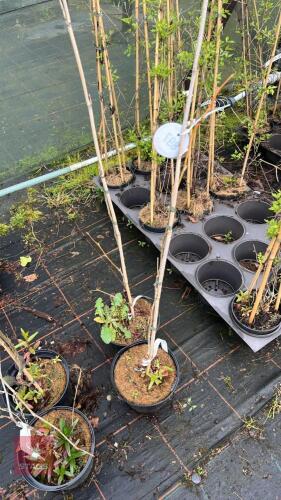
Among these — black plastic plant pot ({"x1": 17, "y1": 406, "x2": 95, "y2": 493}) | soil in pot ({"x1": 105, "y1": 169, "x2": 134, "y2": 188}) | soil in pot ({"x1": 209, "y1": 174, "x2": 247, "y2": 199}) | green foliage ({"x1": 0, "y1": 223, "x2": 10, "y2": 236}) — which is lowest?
black plastic plant pot ({"x1": 17, "y1": 406, "x2": 95, "y2": 493})

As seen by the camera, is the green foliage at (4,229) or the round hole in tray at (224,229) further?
the green foliage at (4,229)

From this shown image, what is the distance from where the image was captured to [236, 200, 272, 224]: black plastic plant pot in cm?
292

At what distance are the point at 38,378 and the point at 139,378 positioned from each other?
1.76 feet

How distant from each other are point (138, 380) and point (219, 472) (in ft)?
1.93

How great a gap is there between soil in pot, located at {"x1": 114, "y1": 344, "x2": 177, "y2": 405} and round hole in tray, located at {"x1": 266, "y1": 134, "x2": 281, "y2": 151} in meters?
2.28

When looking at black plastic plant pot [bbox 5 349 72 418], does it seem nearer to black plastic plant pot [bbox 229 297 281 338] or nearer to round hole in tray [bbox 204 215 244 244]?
black plastic plant pot [bbox 229 297 281 338]

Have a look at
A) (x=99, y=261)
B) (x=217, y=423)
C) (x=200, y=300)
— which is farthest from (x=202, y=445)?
(x=99, y=261)

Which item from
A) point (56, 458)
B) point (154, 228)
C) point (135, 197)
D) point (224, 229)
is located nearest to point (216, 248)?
point (224, 229)

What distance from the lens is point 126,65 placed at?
400cm

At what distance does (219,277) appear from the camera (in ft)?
8.73

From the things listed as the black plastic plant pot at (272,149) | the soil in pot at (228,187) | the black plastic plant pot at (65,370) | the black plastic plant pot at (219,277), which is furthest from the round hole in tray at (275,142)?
the black plastic plant pot at (65,370)

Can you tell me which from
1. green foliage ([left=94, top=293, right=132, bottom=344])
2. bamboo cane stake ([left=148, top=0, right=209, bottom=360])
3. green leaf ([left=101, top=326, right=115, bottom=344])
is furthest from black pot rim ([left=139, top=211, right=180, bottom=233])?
bamboo cane stake ([left=148, top=0, right=209, bottom=360])

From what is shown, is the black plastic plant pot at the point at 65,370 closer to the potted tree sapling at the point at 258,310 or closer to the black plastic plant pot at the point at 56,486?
the black plastic plant pot at the point at 56,486

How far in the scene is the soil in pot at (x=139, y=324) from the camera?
2227 millimetres
